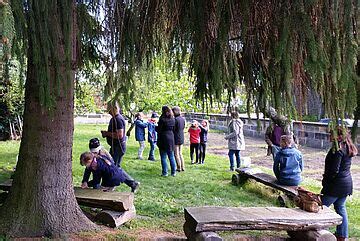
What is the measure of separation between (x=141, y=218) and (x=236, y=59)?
263 centimetres

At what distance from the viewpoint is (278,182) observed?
7273 mm

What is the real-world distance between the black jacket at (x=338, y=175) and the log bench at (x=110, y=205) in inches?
98.5

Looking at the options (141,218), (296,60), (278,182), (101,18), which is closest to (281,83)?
(296,60)

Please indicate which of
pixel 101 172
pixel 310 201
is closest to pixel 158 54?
pixel 101 172

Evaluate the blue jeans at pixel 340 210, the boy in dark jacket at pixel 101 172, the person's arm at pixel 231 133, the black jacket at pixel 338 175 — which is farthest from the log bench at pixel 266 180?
the boy in dark jacket at pixel 101 172

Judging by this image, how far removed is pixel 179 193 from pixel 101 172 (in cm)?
201

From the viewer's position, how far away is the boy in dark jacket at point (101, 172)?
19.2 ft

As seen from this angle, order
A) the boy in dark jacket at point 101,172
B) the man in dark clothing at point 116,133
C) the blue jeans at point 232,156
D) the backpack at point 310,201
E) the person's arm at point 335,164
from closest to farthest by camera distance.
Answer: the backpack at point 310,201, the person's arm at point 335,164, the boy in dark jacket at point 101,172, the man in dark clothing at point 116,133, the blue jeans at point 232,156

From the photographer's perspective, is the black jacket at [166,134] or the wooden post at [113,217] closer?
the wooden post at [113,217]

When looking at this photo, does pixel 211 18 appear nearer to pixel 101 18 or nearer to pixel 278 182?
pixel 101 18

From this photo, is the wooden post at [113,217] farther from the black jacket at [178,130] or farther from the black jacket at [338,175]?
the black jacket at [178,130]

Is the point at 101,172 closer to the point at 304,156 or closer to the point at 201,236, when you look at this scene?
the point at 201,236

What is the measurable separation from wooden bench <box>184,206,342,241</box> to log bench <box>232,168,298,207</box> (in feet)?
5.21

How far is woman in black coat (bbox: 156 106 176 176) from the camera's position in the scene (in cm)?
931
